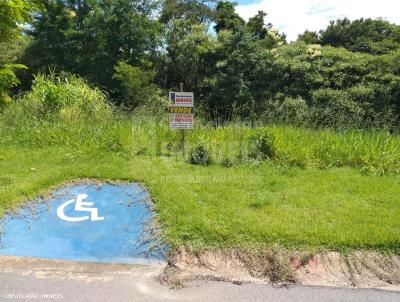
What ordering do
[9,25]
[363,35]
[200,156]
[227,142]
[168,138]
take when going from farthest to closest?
[363,35] < [168,138] < [227,142] < [200,156] < [9,25]

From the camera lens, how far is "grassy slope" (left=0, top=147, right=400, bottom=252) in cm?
411

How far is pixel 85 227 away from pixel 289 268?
2.29 m

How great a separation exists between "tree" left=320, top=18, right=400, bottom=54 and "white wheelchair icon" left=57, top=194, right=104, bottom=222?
42.5 ft

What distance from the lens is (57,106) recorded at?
9570 millimetres

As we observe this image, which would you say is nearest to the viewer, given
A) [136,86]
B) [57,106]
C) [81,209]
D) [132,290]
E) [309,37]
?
[132,290]

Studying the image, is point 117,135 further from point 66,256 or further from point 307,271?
point 307,271

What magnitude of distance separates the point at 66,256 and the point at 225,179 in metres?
2.53

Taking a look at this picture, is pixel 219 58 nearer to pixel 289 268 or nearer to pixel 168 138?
pixel 168 138

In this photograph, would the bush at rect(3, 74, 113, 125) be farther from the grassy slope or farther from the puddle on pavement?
the puddle on pavement

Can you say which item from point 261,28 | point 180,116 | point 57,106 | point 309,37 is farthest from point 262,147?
point 309,37

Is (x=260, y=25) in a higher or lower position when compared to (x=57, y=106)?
higher

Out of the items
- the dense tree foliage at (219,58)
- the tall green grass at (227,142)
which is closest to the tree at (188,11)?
the dense tree foliage at (219,58)

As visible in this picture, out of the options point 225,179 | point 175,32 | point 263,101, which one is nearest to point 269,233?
point 225,179

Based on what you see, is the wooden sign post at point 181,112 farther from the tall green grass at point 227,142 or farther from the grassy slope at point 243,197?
the grassy slope at point 243,197
